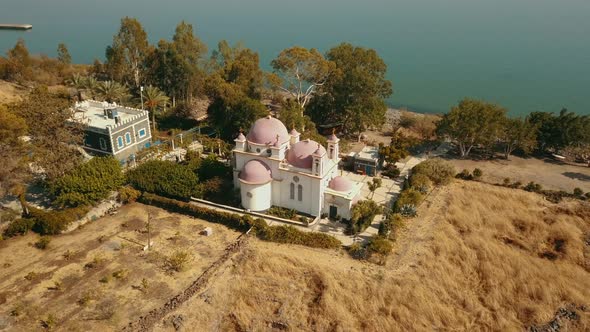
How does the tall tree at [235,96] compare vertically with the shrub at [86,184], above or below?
above

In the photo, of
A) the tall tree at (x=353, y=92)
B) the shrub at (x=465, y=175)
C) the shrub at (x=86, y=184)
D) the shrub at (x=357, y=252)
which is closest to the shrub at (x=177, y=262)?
the shrub at (x=86, y=184)

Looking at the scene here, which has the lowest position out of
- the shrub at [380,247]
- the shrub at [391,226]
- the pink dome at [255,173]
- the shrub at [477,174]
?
the shrub at [380,247]

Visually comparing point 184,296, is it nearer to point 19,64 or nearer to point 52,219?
point 52,219

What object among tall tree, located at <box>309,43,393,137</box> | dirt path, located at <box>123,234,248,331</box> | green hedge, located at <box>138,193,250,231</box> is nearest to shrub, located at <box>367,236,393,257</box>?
dirt path, located at <box>123,234,248,331</box>

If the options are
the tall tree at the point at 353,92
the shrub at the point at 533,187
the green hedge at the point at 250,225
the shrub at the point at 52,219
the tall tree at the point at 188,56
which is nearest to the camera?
the green hedge at the point at 250,225

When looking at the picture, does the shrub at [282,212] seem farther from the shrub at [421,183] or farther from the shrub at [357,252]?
the shrub at [421,183]

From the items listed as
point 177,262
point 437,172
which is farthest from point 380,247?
point 437,172

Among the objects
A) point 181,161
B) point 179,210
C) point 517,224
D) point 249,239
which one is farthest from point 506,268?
point 181,161
